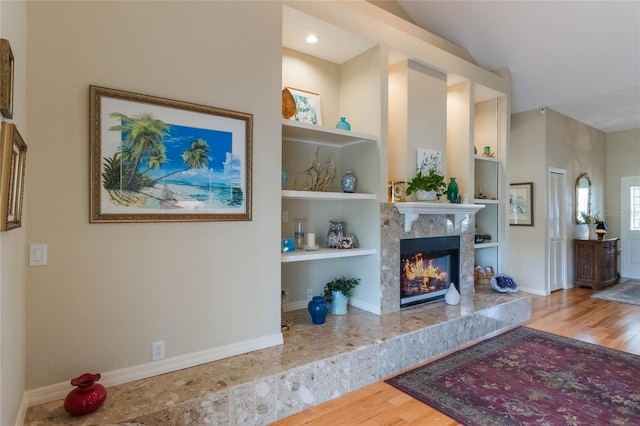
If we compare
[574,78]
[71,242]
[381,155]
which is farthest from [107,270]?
[574,78]

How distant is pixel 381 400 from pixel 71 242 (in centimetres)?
239

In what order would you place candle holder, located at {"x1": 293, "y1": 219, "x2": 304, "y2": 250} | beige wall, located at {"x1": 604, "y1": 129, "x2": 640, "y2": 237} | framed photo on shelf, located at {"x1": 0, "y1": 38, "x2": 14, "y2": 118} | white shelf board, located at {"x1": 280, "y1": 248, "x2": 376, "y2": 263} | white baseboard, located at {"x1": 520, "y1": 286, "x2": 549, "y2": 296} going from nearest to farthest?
framed photo on shelf, located at {"x1": 0, "y1": 38, "x2": 14, "y2": 118}, white shelf board, located at {"x1": 280, "y1": 248, "x2": 376, "y2": 263}, candle holder, located at {"x1": 293, "y1": 219, "x2": 304, "y2": 250}, white baseboard, located at {"x1": 520, "y1": 286, "x2": 549, "y2": 296}, beige wall, located at {"x1": 604, "y1": 129, "x2": 640, "y2": 237}

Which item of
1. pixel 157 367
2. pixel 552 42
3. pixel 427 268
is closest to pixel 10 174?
pixel 157 367

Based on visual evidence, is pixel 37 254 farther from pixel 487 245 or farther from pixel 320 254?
pixel 487 245

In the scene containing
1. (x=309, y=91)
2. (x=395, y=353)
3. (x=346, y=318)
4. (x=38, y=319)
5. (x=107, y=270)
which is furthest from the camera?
(x=309, y=91)

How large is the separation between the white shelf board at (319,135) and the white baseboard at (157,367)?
72.6 inches

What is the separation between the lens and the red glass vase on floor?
184cm

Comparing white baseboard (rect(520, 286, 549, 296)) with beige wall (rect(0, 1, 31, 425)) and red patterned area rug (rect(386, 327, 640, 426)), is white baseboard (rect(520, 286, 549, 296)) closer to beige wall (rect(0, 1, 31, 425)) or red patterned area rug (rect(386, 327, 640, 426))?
red patterned area rug (rect(386, 327, 640, 426))

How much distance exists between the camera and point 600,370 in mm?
3059

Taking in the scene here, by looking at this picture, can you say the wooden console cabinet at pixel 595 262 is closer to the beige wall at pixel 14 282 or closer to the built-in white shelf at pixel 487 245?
the built-in white shelf at pixel 487 245

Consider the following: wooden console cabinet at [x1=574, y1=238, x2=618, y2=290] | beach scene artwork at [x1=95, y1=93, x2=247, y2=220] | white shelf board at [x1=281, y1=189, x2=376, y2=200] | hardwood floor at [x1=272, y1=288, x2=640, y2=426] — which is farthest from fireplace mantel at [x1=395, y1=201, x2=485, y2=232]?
wooden console cabinet at [x1=574, y1=238, x2=618, y2=290]

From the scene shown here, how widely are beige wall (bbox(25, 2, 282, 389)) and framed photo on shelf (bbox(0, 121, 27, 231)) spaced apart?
0.43 metres

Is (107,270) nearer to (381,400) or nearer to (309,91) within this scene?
(381,400)

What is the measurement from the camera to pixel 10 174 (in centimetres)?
141
